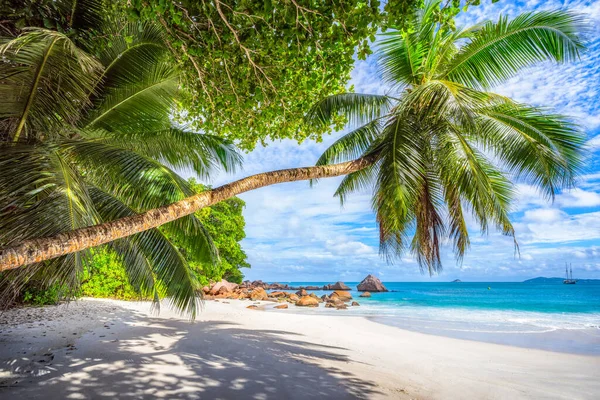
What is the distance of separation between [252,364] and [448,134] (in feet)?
16.5

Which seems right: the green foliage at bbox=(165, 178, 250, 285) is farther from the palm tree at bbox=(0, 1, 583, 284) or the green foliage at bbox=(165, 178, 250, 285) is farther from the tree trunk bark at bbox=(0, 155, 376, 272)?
the tree trunk bark at bbox=(0, 155, 376, 272)

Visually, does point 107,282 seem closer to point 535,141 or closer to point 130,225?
point 130,225

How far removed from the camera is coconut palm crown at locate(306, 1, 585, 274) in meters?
4.86

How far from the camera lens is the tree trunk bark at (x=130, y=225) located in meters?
2.26

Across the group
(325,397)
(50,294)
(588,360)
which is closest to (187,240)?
(325,397)

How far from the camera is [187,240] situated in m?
6.04

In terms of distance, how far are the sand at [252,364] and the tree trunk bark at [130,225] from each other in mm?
2366

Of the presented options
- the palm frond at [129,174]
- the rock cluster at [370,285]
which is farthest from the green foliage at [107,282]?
the rock cluster at [370,285]

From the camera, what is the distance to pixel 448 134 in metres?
5.84

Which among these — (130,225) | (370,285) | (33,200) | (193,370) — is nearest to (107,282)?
(193,370)

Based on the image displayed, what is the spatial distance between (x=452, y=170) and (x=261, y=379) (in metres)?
4.54

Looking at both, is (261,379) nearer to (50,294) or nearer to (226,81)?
(226,81)

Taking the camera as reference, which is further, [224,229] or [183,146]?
[224,229]

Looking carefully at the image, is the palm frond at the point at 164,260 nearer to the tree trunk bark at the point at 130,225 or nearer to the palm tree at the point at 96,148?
the palm tree at the point at 96,148
